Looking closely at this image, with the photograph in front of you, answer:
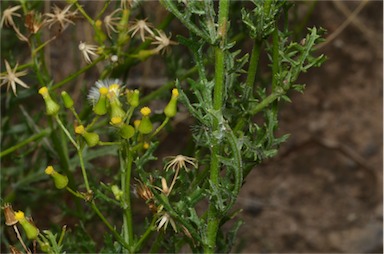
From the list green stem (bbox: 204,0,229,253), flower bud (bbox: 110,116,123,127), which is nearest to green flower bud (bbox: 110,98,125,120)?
flower bud (bbox: 110,116,123,127)

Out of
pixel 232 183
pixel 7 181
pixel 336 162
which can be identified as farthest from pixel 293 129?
pixel 232 183

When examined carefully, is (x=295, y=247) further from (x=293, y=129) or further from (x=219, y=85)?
(x=219, y=85)

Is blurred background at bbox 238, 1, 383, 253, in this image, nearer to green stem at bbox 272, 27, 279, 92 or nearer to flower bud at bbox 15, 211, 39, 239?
green stem at bbox 272, 27, 279, 92

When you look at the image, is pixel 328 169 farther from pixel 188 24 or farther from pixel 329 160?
pixel 188 24

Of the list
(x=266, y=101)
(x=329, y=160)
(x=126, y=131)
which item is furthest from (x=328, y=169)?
(x=126, y=131)

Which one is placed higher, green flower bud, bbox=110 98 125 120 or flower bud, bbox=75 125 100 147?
green flower bud, bbox=110 98 125 120

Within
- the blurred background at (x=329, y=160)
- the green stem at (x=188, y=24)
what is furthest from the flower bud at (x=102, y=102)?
the blurred background at (x=329, y=160)

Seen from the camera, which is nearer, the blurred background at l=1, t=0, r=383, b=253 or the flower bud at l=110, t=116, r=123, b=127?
the flower bud at l=110, t=116, r=123, b=127

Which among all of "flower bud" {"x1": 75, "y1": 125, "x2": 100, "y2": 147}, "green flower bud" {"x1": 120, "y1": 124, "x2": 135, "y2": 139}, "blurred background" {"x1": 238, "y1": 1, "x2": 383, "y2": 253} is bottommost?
"blurred background" {"x1": 238, "y1": 1, "x2": 383, "y2": 253}

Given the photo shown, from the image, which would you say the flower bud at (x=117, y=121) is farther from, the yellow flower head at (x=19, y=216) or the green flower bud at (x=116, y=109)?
the yellow flower head at (x=19, y=216)
